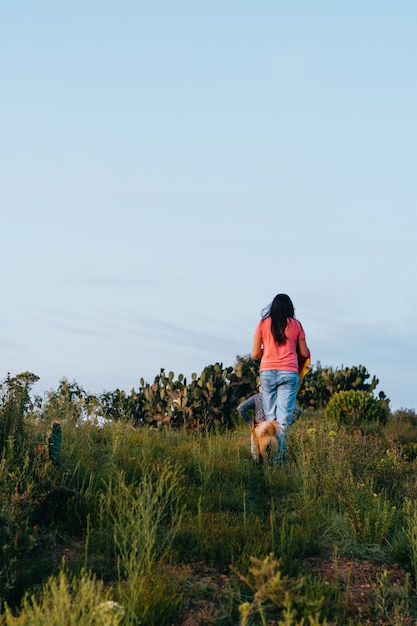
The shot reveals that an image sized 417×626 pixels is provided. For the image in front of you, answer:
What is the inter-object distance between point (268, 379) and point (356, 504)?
11.4ft

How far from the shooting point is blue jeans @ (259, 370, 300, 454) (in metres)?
10.6

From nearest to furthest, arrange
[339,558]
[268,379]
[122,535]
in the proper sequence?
[122,535] → [339,558] → [268,379]

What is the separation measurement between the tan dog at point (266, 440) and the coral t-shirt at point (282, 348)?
2.73ft

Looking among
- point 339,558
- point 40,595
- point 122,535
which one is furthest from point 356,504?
point 40,595

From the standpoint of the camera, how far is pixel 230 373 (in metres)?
15.8

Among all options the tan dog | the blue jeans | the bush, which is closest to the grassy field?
the tan dog

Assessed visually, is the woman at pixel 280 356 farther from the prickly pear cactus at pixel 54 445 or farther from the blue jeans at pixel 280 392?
the prickly pear cactus at pixel 54 445

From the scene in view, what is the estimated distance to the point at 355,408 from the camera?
16.0 metres

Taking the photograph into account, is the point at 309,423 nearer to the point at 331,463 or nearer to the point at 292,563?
the point at 331,463

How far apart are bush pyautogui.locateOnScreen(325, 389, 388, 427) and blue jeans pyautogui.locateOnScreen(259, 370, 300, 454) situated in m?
5.16

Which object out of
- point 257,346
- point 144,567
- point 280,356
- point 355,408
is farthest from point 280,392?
point 355,408

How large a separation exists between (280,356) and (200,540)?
14.7 ft

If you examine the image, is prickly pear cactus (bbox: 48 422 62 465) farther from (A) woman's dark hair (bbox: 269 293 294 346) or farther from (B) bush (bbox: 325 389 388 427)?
(B) bush (bbox: 325 389 388 427)

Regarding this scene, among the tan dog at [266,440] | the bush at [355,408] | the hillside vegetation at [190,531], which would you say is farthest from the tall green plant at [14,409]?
the bush at [355,408]
